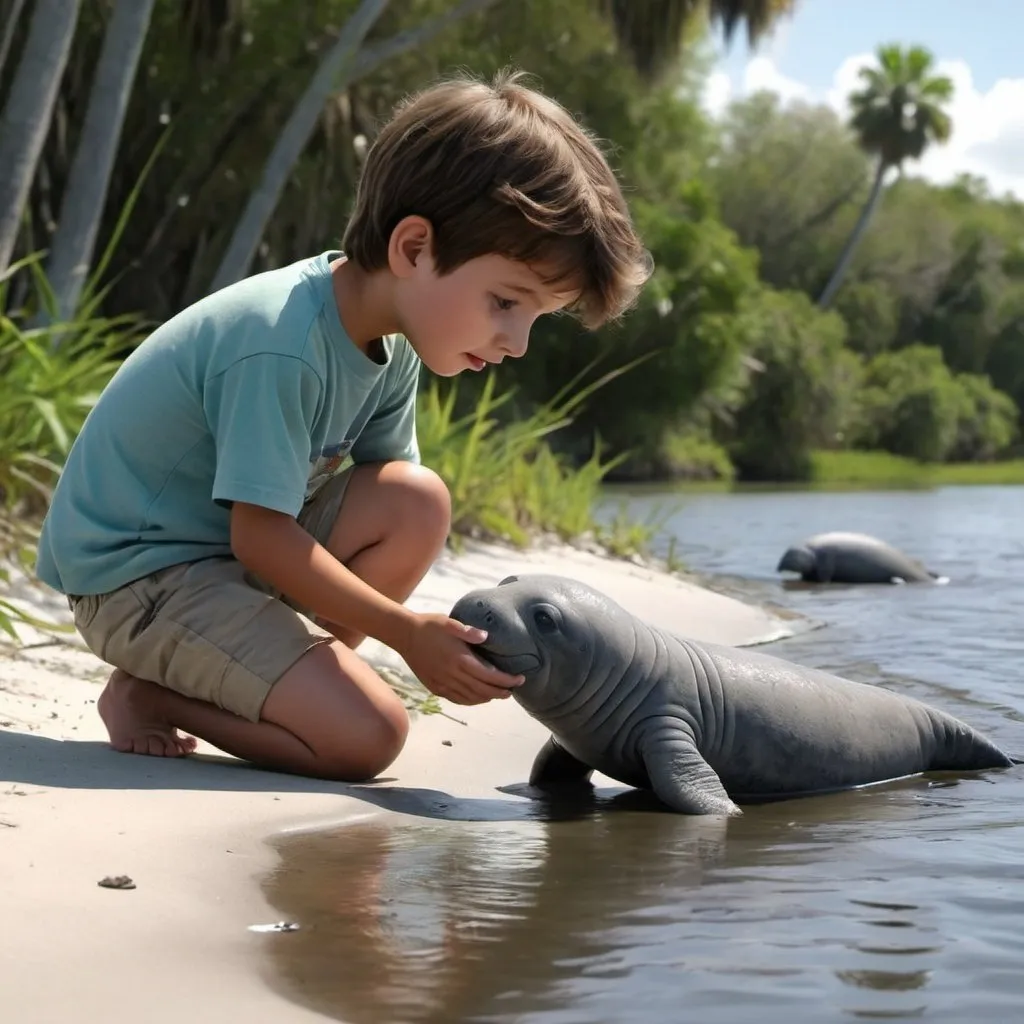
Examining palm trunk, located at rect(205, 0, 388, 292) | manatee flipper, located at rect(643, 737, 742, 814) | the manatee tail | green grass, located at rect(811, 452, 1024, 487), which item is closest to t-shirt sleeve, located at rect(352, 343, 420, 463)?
manatee flipper, located at rect(643, 737, 742, 814)

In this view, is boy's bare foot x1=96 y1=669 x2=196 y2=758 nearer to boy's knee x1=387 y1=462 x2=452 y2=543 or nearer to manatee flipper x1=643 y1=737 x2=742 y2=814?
boy's knee x1=387 y1=462 x2=452 y2=543

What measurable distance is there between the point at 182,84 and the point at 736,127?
140 feet

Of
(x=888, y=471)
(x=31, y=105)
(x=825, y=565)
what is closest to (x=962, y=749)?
(x=31, y=105)

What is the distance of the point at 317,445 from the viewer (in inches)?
144

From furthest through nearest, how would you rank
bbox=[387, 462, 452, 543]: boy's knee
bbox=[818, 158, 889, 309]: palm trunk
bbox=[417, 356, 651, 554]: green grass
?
bbox=[818, 158, 889, 309]: palm trunk → bbox=[417, 356, 651, 554]: green grass → bbox=[387, 462, 452, 543]: boy's knee

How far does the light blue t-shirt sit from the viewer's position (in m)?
3.38

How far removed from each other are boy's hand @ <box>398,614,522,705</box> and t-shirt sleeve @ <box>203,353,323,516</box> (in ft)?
1.20

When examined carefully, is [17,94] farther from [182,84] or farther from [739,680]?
[182,84]

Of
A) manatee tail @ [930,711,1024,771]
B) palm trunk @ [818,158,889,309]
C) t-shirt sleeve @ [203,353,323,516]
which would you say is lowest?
manatee tail @ [930,711,1024,771]

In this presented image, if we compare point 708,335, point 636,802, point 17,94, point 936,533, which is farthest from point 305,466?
point 708,335

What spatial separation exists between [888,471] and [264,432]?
135 feet

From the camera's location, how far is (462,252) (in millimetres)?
3400

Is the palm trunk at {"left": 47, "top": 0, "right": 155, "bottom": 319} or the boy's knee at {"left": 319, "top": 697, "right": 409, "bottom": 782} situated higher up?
the palm trunk at {"left": 47, "top": 0, "right": 155, "bottom": 319}

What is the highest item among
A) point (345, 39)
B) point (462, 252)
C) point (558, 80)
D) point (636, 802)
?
point (558, 80)
